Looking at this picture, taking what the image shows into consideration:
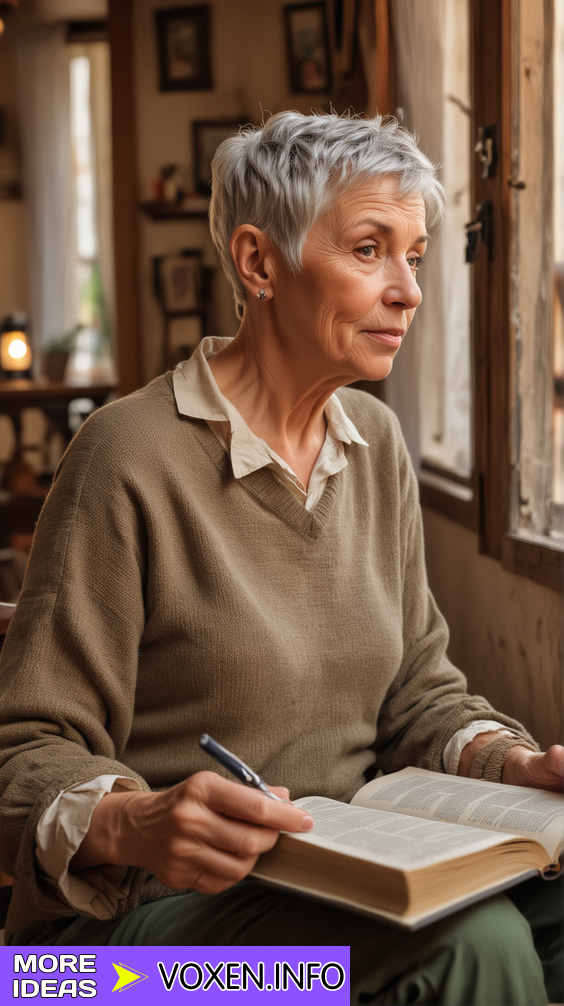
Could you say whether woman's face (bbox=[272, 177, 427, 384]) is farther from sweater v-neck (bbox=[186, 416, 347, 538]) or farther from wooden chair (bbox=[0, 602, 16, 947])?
wooden chair (bbox=[0, 602, 16, 947])

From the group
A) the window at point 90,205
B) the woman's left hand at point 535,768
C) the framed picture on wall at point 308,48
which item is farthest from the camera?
the window at point 90,205

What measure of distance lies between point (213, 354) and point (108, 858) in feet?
2.05

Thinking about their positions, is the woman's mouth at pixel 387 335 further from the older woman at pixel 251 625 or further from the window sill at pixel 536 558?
the window sill at pixel 536 558

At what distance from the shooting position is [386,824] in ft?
2.81

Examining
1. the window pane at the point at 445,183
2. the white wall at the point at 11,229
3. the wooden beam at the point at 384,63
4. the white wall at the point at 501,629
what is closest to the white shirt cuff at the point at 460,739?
the white wall at the point at 501,629

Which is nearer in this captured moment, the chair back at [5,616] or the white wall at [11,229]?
the chair back at [5,616]

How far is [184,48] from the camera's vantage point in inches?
176

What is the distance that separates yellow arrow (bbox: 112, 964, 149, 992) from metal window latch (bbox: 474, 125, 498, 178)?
1.38m

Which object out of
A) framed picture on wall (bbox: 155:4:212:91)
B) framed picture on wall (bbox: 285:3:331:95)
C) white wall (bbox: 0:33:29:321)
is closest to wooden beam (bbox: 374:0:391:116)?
framed picture on wall (bbox: 285:3:331:95)

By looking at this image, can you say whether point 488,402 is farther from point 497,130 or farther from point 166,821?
point 166,821

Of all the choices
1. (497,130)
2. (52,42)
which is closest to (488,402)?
(497,130)

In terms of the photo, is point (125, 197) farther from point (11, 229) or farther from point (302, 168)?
point (302, 168)

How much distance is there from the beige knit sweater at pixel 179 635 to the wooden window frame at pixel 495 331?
1.61 feet

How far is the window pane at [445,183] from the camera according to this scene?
2195 mm
